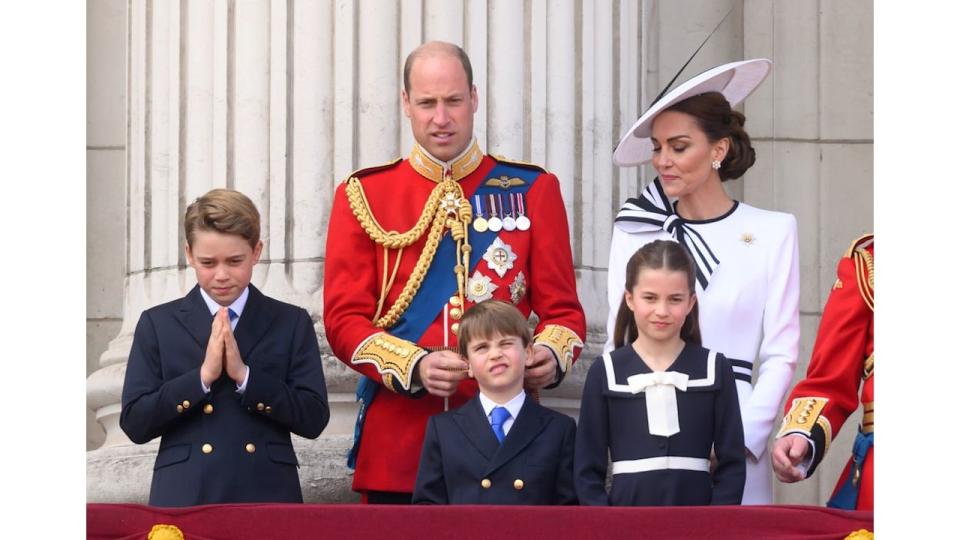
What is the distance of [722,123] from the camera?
5.75 metres

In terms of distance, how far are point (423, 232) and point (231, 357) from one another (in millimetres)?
752

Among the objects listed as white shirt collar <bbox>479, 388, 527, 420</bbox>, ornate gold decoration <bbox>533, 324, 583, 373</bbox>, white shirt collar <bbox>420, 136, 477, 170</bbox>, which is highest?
white shirt collar <bbox>420, 136, 477, 170</bbox>

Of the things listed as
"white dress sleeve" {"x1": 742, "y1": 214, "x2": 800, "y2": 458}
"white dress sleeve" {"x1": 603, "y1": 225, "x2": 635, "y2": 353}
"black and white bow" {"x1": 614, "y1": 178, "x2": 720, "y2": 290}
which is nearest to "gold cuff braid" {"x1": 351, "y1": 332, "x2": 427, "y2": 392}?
"white dress sleeve" {"x1": 603, "y1": 225, "x2": 635, "y2": 353}

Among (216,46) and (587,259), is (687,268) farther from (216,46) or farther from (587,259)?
(216,46)

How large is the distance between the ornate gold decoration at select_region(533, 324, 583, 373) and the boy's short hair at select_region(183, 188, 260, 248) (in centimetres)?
80

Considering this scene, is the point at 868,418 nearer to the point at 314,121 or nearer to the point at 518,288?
the point at 518,288

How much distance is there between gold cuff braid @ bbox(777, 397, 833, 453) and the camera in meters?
5.23

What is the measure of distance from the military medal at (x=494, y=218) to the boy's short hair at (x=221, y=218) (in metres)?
0.67

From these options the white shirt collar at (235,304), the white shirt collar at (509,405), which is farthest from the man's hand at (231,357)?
the white shirt collar at (509,405)

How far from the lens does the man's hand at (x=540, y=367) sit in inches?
216

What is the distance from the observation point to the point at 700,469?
16.6 feet

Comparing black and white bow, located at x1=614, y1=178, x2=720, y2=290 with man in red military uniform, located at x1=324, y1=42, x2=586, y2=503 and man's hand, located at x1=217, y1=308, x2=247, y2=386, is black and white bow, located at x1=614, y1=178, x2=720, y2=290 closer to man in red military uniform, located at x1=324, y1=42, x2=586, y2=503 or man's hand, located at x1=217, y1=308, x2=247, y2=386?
man in red military uniform, located at x1=324, y1=42, x2=586, y2=503

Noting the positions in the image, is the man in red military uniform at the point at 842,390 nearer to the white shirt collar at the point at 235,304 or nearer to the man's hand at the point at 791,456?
the man's hand at the point at 791,456
